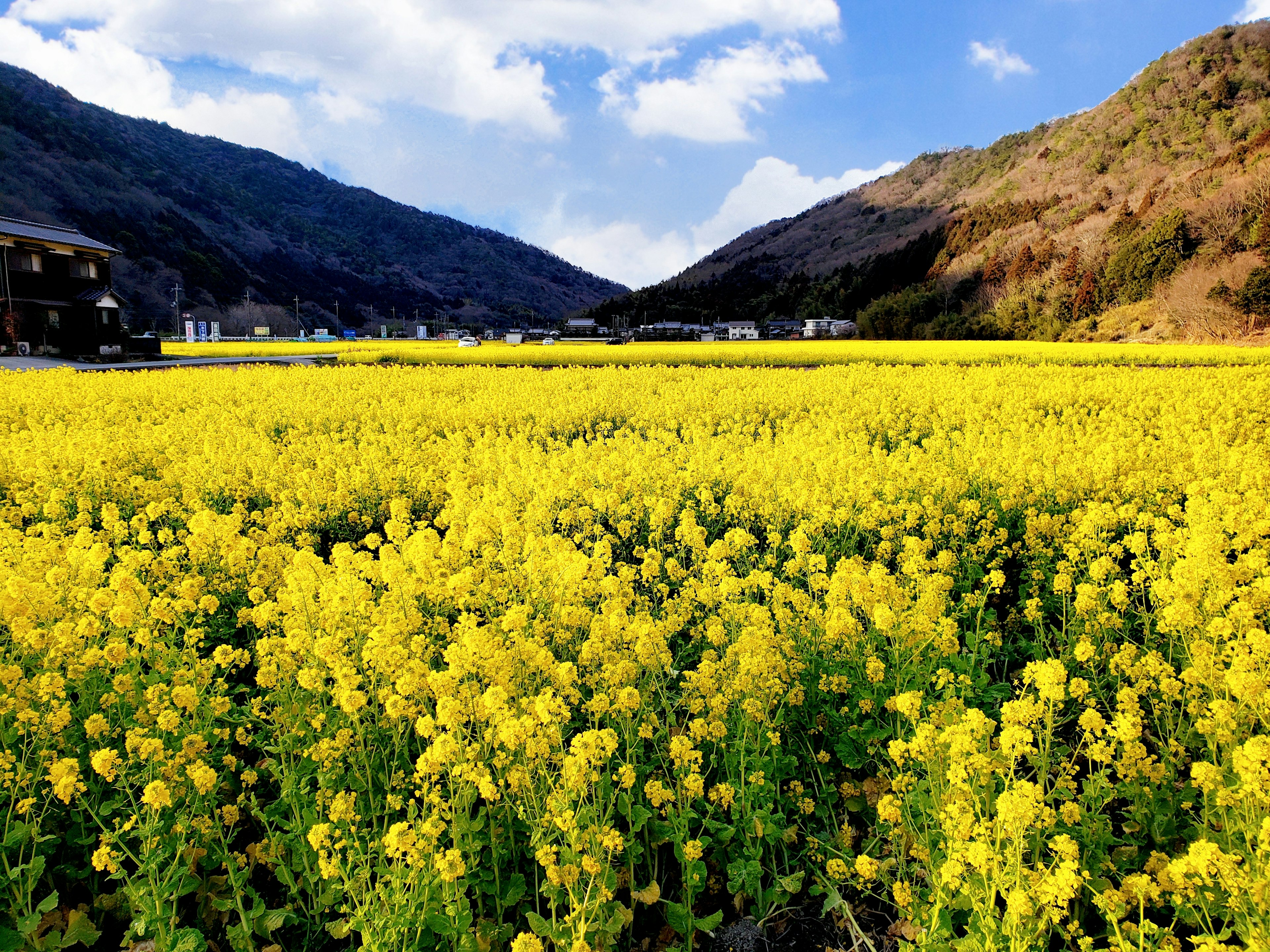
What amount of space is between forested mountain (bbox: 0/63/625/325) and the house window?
52.9 metres

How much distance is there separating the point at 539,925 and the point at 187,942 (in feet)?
4.63

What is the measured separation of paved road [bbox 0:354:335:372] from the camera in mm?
32656

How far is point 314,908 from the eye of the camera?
121 inches

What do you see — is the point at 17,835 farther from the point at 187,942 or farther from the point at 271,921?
the point at 271,921

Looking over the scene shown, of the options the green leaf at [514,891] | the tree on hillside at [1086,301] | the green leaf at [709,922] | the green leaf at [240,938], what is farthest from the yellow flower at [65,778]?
the tree on hillside at [1086,301]

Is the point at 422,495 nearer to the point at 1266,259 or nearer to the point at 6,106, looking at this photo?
the point at 1266,259

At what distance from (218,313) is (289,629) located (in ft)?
389

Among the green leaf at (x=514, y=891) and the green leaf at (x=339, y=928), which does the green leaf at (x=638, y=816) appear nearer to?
the green leaf at (x=514, y=891)

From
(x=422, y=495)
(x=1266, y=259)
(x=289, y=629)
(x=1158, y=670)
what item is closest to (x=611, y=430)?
(x=422, y=495)

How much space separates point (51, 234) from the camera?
44.9 m

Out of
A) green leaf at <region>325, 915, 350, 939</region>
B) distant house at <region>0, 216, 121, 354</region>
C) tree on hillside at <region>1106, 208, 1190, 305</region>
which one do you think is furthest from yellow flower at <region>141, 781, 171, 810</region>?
tree on hillside at <region>1106, 208, 1190, 305</region>

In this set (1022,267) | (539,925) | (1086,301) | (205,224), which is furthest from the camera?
(205,224)

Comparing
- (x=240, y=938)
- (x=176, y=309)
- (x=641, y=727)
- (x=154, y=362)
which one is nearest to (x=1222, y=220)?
(x=641, y=727)

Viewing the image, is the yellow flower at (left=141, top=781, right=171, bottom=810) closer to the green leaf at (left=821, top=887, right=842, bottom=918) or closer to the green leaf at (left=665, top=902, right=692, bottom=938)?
the green leaf at (left=665, top=902, right=692, bottom=938)
